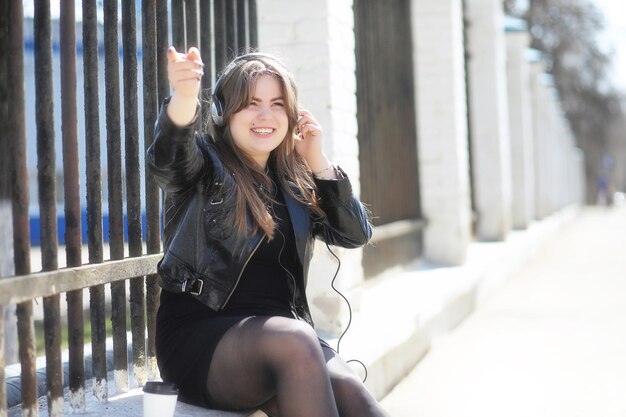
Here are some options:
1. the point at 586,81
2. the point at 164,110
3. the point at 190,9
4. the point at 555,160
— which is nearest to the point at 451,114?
the point at 190,9

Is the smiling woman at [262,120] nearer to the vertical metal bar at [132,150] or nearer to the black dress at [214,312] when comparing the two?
the black dress at [214,312]

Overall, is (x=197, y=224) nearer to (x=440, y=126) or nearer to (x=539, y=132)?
(x=440, y=126)

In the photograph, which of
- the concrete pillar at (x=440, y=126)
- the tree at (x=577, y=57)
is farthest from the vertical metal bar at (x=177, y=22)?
the tree at (x=577, y=57)

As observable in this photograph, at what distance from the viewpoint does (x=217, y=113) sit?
10.2ft

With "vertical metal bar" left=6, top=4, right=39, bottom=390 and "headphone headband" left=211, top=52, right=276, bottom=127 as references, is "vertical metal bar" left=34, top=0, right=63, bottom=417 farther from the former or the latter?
"headphone headband" left=211, top=52, right=276, bottom=127

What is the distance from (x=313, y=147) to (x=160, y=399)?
1.09 metres

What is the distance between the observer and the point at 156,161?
272cm

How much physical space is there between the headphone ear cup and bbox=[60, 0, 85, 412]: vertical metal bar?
44cm

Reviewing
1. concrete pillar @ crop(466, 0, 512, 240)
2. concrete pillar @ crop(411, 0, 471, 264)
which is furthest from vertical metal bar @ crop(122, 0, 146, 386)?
concrete pillar @ crop(466, 0, 512, 240)

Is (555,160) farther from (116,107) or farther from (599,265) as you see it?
(116,107)

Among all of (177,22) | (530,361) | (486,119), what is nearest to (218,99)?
(177,22)

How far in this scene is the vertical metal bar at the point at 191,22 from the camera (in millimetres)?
3900

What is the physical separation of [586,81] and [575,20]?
3675mm

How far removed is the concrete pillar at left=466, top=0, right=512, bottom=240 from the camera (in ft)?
39.7
